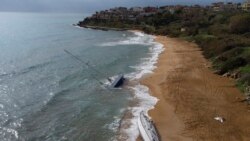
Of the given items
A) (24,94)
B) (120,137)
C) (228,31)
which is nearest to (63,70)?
(24,94)

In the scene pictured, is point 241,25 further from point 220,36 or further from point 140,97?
point 140,97

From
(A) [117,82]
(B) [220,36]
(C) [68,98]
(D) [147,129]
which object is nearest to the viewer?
(D) [147,129]

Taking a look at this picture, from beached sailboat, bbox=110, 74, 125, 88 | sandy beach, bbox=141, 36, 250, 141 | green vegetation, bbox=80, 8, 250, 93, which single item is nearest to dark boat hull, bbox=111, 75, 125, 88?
beached sailboat, bbox=110, 74, 125, 88

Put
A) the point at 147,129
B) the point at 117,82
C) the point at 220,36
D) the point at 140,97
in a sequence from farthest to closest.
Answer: the point at 220,36
the point at 117,82
the point at 140,97
the point at 147,129

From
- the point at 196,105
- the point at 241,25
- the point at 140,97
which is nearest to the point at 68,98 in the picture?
the point at 140,97

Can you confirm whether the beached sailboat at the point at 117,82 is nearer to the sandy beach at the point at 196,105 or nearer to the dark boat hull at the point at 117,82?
the dark boat hull at the point at 117,82

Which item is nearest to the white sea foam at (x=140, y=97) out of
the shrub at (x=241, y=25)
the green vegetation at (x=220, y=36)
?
the green vegetation at (x=220, y=36)

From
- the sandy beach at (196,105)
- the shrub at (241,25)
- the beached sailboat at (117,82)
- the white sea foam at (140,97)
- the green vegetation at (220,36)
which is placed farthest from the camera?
the shrub at (241,25)
